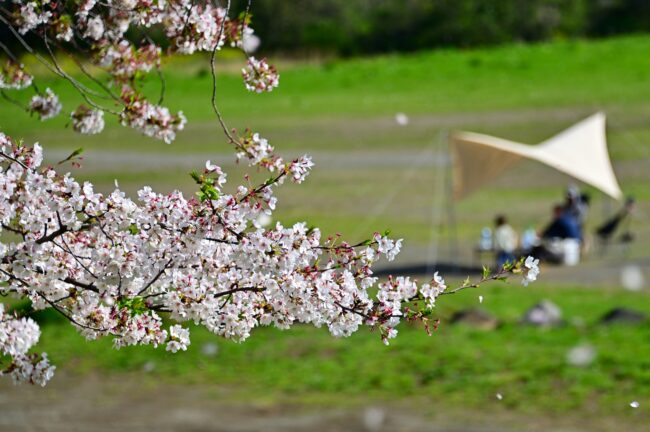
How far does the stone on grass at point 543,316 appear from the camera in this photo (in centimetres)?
1755

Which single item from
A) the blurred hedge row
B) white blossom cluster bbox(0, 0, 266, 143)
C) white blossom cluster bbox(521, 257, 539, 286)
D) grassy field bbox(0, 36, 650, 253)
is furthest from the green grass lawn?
the blurred hedge row

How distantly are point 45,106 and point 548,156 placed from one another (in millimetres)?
15941

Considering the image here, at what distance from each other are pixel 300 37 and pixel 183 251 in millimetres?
50111

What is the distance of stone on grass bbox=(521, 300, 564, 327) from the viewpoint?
17547 millimetres

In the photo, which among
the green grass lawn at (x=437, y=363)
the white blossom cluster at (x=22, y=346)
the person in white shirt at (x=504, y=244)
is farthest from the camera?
the person in white shirt at (x=504, y=244)

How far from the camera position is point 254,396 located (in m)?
16.0

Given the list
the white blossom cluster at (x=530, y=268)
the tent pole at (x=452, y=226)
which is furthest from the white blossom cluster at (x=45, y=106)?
the tent pole at (x=452, y=226)

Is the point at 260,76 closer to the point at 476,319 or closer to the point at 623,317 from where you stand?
the point at 623,317

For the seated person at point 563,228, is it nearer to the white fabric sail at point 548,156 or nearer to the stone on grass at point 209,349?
the white fabric sail at point 548,156

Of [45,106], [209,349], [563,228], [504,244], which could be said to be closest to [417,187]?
[563,228]

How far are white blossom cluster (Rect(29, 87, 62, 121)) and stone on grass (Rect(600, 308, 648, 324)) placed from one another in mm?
10869

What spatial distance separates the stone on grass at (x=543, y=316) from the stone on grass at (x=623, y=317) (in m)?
0.55

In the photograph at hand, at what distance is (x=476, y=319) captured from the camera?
→ 17953 mm

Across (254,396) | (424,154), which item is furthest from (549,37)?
(254,396)
